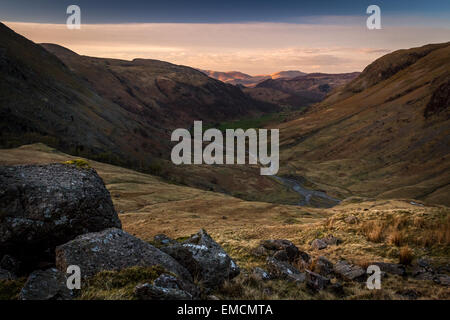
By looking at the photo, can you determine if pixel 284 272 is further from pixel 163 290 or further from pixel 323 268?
pixel 163 290

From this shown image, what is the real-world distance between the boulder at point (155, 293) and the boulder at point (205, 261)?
7.82 ft

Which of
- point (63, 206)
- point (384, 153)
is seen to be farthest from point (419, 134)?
point (63, 206)

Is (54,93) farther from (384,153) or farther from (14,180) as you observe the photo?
(384,153)

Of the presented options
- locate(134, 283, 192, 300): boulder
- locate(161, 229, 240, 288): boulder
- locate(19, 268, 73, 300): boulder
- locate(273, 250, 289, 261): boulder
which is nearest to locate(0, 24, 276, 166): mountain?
locate(161, 229, 240, 288): boulder

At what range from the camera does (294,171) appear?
138500 millimetres

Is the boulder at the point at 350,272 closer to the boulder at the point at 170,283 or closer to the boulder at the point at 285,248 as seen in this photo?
the boulder at the point at 285,248

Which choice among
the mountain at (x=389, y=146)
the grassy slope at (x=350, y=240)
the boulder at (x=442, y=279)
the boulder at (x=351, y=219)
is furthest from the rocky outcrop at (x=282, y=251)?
the mountain at (x=389, y=146)

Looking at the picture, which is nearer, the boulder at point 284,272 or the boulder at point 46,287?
the boulder at point 46,287

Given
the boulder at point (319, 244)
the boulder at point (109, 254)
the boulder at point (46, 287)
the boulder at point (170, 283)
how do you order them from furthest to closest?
1. the boulder at point (319, 244)
2. the boulder at point (109, 254)
3. the boulder at point (170, 283)
4. the boulder at point (46, 287)

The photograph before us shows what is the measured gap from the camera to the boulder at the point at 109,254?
909 cm

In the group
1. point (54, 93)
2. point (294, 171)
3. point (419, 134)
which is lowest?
point (294, 171)

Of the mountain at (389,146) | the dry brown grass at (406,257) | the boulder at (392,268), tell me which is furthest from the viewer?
the mountain at (389,146)

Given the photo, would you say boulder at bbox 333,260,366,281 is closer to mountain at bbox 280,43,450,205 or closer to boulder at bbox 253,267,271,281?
boulder at bbox 253,267,271,281

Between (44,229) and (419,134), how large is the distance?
159301mm
